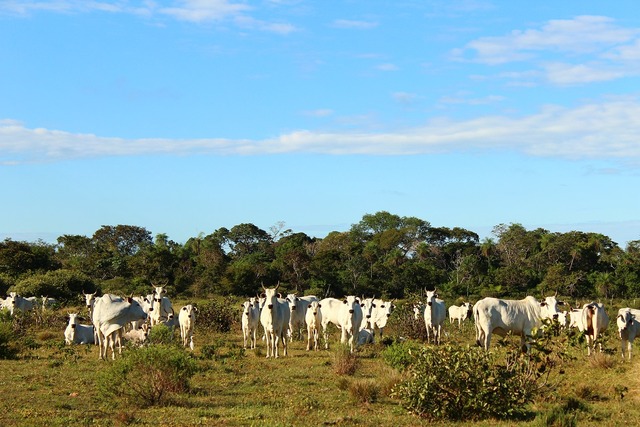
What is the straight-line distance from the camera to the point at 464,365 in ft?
40.7

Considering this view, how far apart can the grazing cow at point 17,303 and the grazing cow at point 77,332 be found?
262 inches

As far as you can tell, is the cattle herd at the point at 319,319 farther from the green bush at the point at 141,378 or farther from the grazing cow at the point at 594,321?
the green bush at the point at 141,378

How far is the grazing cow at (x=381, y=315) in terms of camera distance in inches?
1062

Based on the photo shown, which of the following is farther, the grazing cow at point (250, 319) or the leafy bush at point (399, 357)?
the grazing cow at point (250, 319)

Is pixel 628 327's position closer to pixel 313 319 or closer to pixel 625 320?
pixel 625 320

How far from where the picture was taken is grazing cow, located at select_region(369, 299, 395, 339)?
88.5 ft

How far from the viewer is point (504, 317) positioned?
19.7 m

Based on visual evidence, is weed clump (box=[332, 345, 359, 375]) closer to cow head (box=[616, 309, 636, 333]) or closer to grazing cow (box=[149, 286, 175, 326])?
cow head (box=[616, 309, 636, 333])

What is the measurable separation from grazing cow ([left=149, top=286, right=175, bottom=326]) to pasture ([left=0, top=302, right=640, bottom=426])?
3.81 meters

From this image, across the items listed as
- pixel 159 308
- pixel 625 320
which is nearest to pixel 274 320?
pixel 159 308

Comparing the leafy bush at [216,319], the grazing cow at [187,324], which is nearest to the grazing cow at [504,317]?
the grazing cow at [187,324]

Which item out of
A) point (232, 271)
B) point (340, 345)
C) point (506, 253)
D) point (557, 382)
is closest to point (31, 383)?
point (340, 345)

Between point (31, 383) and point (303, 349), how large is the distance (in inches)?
369

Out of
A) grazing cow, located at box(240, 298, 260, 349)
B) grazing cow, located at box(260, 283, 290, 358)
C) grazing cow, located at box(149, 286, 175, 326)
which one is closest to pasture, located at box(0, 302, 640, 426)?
grazing cow, located at box(260, 283, 290, 358)
